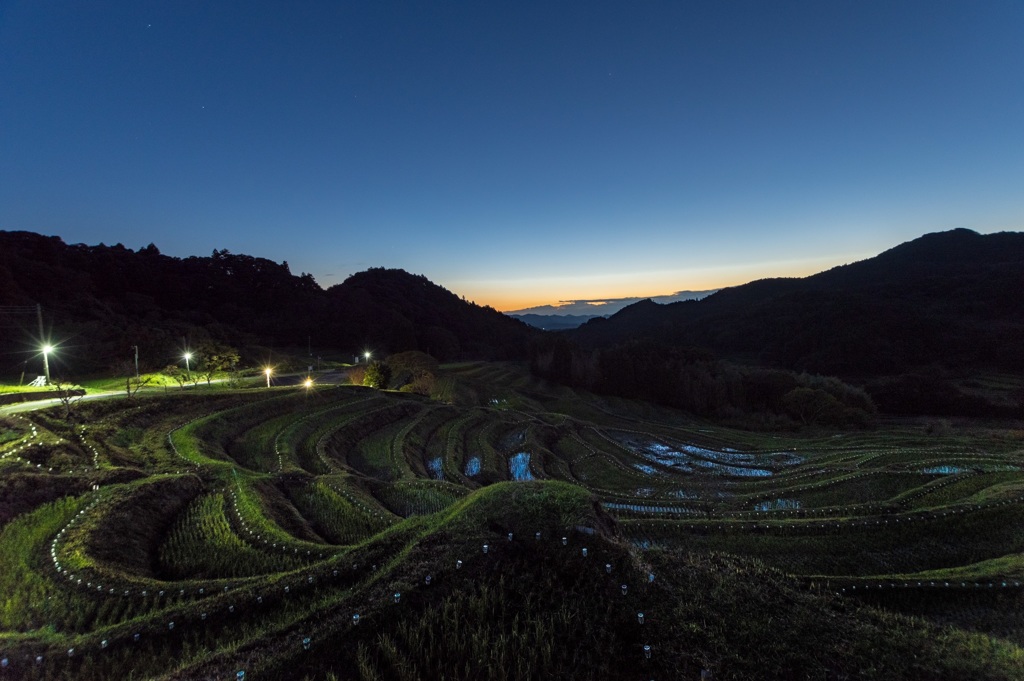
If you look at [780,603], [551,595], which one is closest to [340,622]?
Result: [551,595]

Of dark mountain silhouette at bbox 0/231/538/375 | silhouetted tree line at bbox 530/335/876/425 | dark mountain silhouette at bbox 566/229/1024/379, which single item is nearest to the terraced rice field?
dark mountain silhouette at bbox 0/231/538/375

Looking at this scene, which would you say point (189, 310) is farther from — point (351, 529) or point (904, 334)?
point (904, 334)

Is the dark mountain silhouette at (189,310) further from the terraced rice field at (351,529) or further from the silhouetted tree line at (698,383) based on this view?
the silhouetted tree line at (698,383)

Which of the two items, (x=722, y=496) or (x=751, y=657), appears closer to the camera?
(x=751, y=657)

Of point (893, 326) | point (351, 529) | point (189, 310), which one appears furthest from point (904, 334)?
point (189, 310)

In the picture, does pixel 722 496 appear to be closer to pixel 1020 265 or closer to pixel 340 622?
pixel 340 622

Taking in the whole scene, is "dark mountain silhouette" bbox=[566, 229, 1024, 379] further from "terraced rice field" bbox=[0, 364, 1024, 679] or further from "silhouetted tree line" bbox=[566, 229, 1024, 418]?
"terraced rice field" bbox=[0, 364, 1024, 679]
